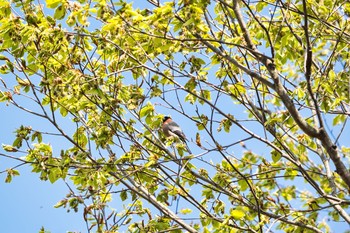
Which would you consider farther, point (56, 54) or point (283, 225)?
point (283, 225)

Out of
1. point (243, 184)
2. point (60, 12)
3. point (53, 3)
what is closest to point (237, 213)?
point (243, 184)

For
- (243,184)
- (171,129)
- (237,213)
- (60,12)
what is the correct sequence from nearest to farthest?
(237,213) → (60,12) → (243,184) → (171,129)

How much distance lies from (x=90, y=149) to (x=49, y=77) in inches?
47.1

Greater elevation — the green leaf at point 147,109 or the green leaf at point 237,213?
the green leaf at point 147,109

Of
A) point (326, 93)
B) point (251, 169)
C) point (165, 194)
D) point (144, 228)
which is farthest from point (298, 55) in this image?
point (144, 228)

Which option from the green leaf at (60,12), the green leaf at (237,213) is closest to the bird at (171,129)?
the green leaf at (237,213)

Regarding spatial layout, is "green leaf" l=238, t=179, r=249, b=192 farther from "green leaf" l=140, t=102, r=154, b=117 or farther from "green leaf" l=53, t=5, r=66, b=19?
"green leaf" l=53, t=5, r=66, b=19

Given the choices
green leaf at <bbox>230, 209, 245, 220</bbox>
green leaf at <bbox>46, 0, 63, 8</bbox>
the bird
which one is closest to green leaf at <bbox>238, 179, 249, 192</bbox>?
the bird

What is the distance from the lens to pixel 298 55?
27.8ft

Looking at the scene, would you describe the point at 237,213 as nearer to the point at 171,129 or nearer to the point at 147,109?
the point at 147,109

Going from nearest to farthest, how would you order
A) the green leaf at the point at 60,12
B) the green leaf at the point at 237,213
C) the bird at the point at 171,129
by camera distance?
the green leaf at the point at 237,213 < the green leaf at the point at 60,12 < the bird at the point at 171,129

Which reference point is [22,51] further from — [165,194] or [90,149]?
[165,194]

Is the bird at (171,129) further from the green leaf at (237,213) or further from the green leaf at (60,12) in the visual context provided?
the green leaf at (60,12)

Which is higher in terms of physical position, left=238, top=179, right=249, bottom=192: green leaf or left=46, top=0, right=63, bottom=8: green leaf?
left=46, top=0, right=63, bottom=8: green leaf
